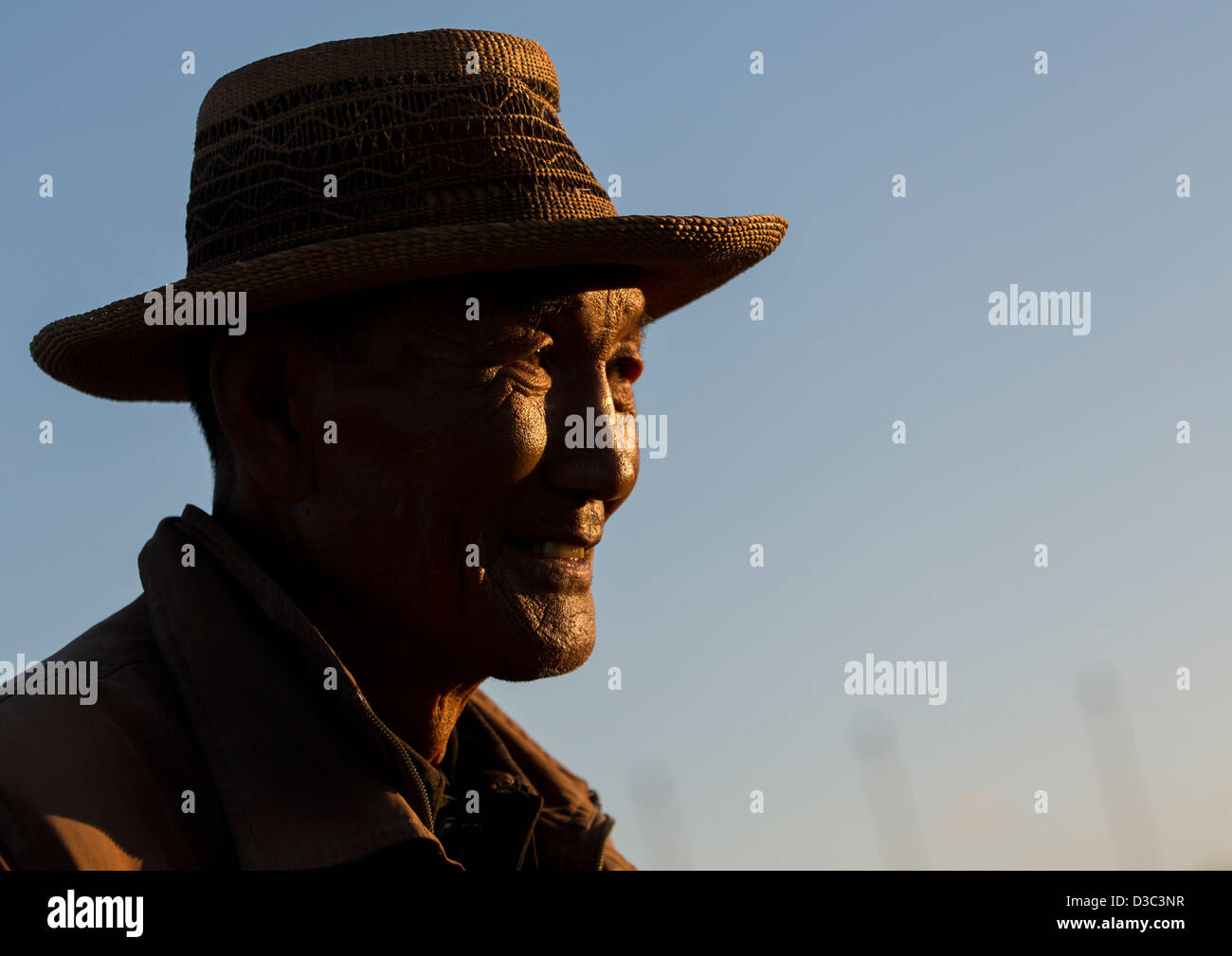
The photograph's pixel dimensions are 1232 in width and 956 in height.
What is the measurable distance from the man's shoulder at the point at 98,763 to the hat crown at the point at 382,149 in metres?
1.14

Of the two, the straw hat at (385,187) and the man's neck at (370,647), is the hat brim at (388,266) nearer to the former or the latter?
the straw hat at (385,187)

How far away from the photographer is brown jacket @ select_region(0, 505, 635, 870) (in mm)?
3957

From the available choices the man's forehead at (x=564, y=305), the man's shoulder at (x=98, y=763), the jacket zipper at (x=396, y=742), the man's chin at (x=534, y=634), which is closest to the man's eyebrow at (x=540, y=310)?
the man's forehead at (x=564, y=305)

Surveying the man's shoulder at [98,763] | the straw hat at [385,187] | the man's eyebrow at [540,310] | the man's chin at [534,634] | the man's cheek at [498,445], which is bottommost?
the man's shoulder at [98,763]

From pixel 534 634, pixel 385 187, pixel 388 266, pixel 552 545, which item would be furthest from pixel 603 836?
pixel 385 187

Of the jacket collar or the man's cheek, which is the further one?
the man's cheek

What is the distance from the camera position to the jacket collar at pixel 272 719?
412 cm

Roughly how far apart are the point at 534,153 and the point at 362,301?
606 millimetres

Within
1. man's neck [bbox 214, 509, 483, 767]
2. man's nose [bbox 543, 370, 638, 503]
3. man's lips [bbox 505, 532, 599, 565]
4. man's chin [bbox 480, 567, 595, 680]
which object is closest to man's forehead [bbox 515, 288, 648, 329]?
man's nose [bbox 543, 370, 638, 503]

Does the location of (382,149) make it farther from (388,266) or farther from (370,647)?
(370,647)

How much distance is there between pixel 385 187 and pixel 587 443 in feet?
2.76

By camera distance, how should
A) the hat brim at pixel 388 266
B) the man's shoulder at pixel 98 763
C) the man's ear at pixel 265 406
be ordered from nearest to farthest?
the man's shoulder at pixel 98 763 → the hat brim at pixel 388 266 → the man's ear at pixel 265 406

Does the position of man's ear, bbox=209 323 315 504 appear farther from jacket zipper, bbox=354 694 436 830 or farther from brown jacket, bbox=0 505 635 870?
jacket zipper, bbox=354 694 436 830

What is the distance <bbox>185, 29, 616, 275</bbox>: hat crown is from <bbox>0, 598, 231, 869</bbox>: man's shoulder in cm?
114
